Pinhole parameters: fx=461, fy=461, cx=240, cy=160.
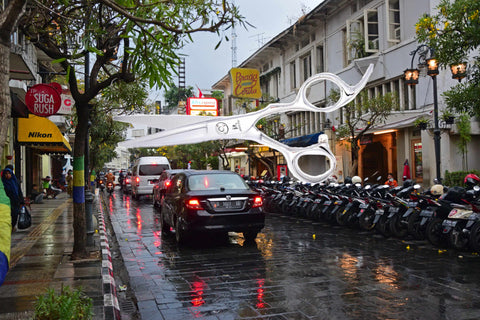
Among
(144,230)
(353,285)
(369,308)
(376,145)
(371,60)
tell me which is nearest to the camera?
(369,308)

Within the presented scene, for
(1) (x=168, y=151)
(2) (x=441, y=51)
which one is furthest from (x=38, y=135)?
(1) (x=168, y=151)

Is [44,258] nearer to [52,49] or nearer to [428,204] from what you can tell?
[52,49]

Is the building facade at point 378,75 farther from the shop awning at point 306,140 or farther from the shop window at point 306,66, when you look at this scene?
the shop awning at point 306,140

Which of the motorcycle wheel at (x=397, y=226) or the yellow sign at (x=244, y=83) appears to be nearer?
the motorcycle wheel at (x=397, y=226)

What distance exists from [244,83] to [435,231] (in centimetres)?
1911

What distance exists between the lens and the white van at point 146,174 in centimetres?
2502

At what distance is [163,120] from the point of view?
15328 millimetres

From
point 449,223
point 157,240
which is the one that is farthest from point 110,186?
point 449,223

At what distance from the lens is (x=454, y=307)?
17.8 feet

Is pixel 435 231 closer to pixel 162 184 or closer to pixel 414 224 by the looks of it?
pixel 414 224

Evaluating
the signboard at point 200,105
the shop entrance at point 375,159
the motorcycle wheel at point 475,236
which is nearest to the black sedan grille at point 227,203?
the motorcycle wheel at point 475,236

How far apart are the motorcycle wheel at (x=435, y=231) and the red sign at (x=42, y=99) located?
9441 millimetres

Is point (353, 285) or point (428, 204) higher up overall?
point (428, 204)

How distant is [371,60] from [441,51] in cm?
1262
